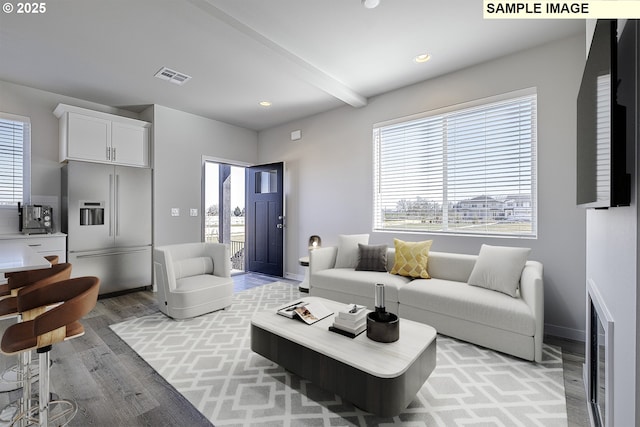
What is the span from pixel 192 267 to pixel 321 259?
162 centimetres

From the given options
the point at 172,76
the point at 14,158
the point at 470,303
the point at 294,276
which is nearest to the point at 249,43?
the point at 172,76

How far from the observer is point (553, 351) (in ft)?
7.71

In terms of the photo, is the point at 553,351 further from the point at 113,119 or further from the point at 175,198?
the point at 113,119

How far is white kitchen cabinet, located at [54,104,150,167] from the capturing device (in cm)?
360

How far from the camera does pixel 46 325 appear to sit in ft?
4.18

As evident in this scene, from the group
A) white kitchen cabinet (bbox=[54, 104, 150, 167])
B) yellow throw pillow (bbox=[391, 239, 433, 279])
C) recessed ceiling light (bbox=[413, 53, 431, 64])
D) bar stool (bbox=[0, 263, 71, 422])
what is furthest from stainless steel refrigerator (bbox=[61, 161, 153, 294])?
recessed ceiling light (bbox=[413, 53, 431, 64])

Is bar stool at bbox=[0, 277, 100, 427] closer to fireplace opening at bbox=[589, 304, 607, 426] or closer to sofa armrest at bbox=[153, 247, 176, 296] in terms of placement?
sofa armrest at bbox=[153, 247, 176, 296]

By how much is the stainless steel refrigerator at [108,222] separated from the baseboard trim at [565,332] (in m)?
5.06

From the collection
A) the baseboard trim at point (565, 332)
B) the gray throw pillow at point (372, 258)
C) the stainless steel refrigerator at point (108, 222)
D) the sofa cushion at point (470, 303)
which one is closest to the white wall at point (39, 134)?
the stainless steel refrigerator at point (108, 222)

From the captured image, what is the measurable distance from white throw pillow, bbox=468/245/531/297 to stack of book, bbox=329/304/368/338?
4.65 feet

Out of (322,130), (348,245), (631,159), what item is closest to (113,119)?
(322,130)

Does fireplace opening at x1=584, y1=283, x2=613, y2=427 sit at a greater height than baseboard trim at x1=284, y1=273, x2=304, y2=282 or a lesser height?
greater

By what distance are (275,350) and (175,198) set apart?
3468mm

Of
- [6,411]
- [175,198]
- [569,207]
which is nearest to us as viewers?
[6,411]
